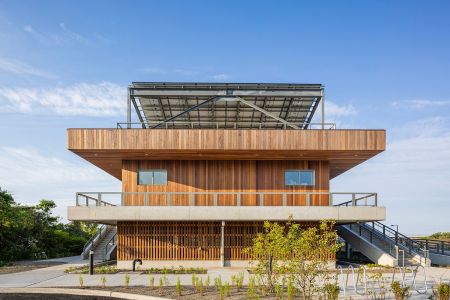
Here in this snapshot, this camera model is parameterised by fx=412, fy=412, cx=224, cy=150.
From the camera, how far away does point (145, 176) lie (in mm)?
22469

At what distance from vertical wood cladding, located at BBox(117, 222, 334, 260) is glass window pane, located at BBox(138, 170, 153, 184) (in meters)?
2.30

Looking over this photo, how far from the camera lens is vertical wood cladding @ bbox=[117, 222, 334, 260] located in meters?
21.5

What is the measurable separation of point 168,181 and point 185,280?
701 cm

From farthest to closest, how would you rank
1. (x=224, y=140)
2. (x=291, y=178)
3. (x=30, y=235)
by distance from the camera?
1. (x=30, y=235)
2. (x=291, y=178)
3. (x=224, y=140)

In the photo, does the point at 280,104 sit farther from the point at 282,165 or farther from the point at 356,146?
the point at 356,146

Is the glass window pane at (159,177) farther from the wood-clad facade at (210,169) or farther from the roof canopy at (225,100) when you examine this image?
the roof canopy at (225,100)

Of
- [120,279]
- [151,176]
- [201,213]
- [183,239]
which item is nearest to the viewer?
[120,279]

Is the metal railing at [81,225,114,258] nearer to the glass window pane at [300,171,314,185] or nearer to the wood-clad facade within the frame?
the wood-clad facade

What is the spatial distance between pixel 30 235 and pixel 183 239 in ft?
41.7

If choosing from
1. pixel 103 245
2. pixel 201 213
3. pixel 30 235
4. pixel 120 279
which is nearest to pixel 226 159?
pixel 201 213

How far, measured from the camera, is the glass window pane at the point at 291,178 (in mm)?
22547

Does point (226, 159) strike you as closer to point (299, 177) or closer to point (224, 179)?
point (224, 179)

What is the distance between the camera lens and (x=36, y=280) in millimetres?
16875

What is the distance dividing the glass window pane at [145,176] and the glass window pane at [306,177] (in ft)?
27.1
